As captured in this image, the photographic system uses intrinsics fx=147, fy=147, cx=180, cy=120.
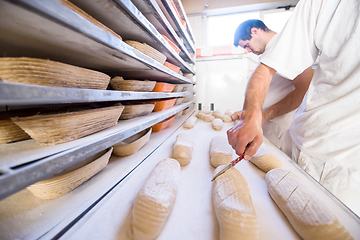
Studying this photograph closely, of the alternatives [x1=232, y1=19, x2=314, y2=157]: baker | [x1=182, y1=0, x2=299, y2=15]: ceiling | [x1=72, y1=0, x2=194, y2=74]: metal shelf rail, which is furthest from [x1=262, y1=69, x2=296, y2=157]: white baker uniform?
[x1=182, y1=0, x2=299, y2=15]: ceiling

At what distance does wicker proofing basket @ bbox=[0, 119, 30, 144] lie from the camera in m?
0.53

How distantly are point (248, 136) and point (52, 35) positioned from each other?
893mm

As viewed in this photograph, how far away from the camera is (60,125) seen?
1.73 ft

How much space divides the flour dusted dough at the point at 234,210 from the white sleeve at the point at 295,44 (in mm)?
696

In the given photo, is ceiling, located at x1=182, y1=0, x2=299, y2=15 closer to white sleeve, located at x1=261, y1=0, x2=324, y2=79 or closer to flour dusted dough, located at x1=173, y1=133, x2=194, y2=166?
white sleeve, located at x1=261, y1=0, x2=324, y2=79

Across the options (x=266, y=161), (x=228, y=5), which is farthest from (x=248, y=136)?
(x=228, y=5)

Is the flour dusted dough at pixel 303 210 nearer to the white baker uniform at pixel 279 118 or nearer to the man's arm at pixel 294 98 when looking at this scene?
the white baker uniform at pixel 279 118

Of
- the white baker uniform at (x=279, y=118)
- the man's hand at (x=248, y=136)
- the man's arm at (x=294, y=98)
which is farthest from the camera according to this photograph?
the white baker uniform at (x=279, y=118)

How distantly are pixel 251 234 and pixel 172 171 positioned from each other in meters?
0.42

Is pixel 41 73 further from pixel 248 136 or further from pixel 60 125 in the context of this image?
pixel 248 136

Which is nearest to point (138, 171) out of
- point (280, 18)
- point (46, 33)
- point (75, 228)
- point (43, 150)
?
point (75, 228)

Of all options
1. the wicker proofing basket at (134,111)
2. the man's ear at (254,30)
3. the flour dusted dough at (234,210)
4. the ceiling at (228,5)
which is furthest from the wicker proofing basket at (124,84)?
the ceiling at (228,5)

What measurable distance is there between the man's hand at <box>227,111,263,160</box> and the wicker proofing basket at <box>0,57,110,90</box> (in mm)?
723

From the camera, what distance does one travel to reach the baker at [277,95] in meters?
1.30
